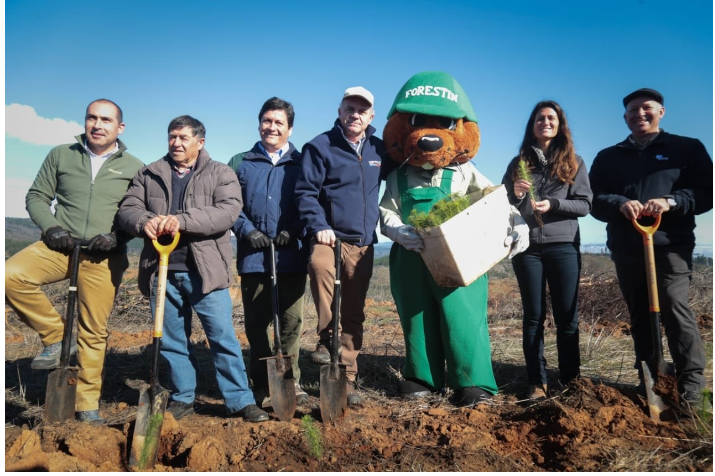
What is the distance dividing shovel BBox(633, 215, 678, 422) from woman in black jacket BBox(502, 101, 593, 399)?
0.49 m

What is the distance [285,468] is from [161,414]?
2.69ft

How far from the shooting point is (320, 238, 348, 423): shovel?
141 inches

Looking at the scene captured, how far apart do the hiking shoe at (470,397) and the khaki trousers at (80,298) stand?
2.67 metres

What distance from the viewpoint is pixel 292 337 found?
445cm

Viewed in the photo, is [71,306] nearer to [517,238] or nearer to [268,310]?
[268,310]

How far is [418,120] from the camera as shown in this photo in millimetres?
4242

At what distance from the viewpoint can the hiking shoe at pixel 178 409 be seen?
12.4ft

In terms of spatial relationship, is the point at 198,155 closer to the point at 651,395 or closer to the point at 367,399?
the point at 367,399

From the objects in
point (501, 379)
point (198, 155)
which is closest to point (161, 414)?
point (198, 155)

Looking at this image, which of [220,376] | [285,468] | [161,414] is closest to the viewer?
[285,468]

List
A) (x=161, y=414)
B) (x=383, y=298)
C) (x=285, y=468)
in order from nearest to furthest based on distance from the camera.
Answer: (x=285, y=468) < (x=161, y=414) < (x=383, y=298)

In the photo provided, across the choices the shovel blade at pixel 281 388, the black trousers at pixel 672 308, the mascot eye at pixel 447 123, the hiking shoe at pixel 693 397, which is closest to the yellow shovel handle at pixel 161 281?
→ the shovel blade at pixel 281 388

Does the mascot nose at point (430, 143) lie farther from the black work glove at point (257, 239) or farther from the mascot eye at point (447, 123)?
the black work glove at point (257, 239)

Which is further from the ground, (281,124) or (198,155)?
(281,124)
